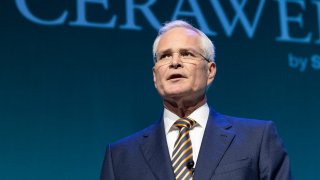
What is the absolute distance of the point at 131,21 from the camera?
2.88m

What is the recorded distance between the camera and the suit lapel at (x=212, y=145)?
1785 mm

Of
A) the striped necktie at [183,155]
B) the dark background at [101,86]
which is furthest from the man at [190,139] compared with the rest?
the dark background at [101,86]

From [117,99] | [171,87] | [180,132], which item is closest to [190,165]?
[180,132]

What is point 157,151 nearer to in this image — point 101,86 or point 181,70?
point 181,70

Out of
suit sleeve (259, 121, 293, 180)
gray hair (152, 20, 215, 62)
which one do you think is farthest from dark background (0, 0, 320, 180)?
suit sleeve (259, 121, 293, 180)

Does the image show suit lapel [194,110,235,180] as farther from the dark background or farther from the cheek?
the dark background

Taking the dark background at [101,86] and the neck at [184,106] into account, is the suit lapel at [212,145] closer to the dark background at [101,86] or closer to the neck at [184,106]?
the neck at [184,106]

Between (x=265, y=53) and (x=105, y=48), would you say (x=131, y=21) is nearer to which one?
(x=105, y=48)

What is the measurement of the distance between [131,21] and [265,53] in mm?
748

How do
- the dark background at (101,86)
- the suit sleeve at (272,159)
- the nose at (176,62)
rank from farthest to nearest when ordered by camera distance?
the dark background at (101,86), the nose at (176,62), the suit sleeve at (272,159)

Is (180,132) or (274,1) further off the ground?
(274,1)

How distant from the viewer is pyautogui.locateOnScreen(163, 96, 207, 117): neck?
1.95m

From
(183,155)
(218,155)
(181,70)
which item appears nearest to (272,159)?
(218,155)

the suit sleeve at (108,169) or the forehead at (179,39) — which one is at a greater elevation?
the forehead at (179,39)
